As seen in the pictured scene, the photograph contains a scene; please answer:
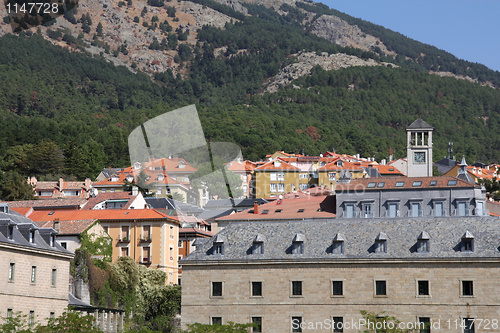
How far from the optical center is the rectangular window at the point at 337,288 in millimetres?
57844

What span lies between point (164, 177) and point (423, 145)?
44391 millimetres

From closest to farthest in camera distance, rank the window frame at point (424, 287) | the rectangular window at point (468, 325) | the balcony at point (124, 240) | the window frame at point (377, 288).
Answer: the rectangular window at point (468, 325) → the window frame at point (424, 287) → the window frame at point (377, 288) → the balcony at point (124, 240)

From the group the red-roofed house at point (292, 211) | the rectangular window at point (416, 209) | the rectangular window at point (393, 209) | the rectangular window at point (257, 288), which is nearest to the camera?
the rectangular window at point (257, 288)

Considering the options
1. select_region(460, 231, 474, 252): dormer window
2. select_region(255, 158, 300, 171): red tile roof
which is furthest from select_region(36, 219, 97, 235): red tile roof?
select_region(255, 158, 300, 171): red tile roof

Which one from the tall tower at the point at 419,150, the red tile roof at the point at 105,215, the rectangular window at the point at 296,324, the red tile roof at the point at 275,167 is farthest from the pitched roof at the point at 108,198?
the red tile roof at the point at 275,167

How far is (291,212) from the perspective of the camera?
80.2m

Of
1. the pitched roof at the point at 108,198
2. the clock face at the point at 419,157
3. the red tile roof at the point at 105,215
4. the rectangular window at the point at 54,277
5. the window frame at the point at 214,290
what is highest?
the clock face at the point at 419,157

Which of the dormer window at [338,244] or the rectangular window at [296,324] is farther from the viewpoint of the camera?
the dormer window at [338,244]

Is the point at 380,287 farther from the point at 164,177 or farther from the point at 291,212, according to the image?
the point at 164,177

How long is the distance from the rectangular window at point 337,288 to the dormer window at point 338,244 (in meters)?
2.11

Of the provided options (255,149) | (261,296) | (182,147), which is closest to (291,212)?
(261,296)

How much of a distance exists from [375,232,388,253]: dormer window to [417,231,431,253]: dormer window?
7.13 ft

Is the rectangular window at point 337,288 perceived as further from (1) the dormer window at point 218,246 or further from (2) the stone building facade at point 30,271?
(2) the stone building facade at point 30,271

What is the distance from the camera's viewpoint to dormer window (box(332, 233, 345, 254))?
58.8 metres
